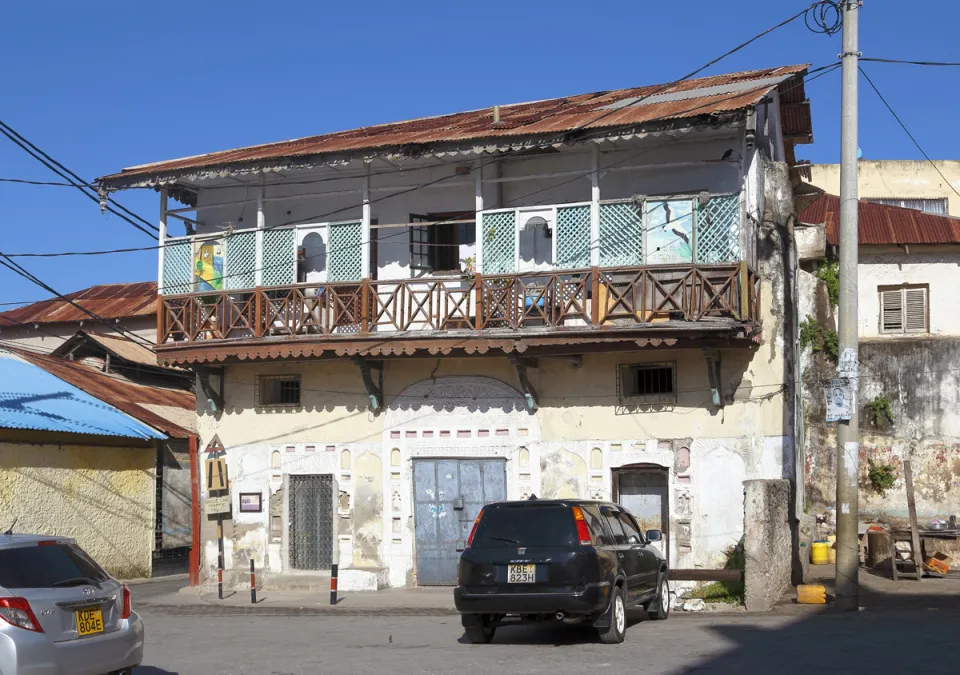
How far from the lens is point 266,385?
22.4 meters

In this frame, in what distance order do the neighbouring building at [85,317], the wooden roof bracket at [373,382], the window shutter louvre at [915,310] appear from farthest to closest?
the neighbouring building at [85,317]
the window shutter louvre at [915,310]
the wooden roof bracket at [373,382]

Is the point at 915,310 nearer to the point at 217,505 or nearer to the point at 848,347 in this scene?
the point at 848,347

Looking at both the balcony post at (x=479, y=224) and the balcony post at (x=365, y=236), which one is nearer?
the balcony post at (x=479, y=224)

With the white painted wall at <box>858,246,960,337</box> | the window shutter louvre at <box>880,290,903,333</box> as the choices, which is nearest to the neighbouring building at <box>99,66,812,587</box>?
the white painted wall at <box>858,246,960,337</box>

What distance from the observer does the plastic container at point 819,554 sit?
21.3 meters

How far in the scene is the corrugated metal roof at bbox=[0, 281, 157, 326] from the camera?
36.7m

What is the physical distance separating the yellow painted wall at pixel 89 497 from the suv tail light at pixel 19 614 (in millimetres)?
13828

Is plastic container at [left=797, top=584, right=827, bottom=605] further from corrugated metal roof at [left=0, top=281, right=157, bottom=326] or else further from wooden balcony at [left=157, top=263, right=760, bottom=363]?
corrugated metal roof at [left=0, top=281, right=157, bottom=326]

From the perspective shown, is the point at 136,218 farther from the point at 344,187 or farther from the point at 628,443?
the point at 628,443

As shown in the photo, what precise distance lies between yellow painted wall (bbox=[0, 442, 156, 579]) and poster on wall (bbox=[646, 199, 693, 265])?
12855 millimetres

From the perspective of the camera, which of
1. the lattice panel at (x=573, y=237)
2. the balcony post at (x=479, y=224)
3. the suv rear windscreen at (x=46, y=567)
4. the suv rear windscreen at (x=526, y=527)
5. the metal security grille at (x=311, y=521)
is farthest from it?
the metal security grille at (x=311, y=521)

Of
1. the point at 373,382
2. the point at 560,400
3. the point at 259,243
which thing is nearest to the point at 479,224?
the point at 560,400

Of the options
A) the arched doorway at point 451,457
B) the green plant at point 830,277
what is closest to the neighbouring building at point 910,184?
the green plant at point 830,277

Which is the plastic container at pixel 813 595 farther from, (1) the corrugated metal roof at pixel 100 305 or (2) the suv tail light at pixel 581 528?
(1) the corrugated metal roof at pixel 100 305
